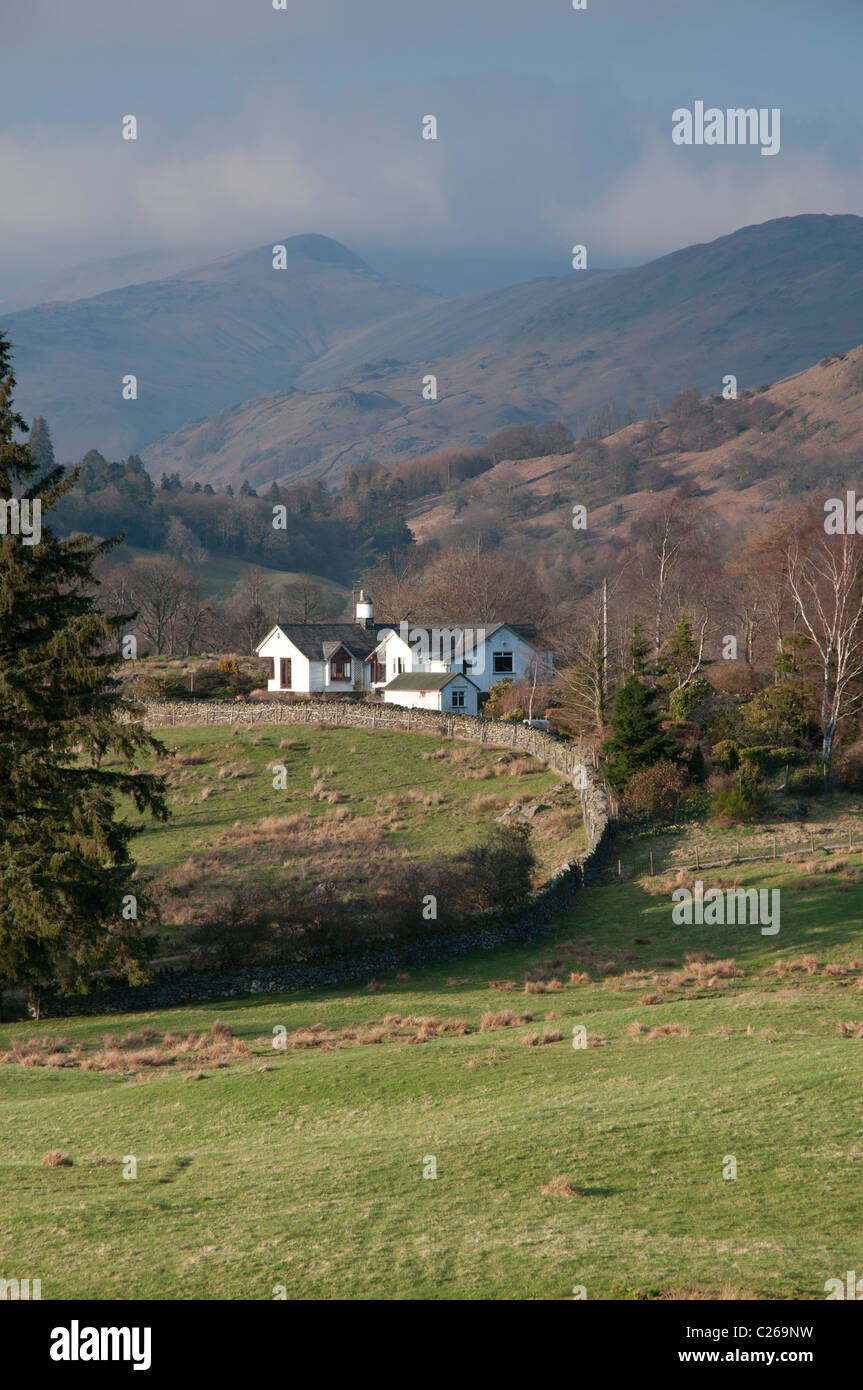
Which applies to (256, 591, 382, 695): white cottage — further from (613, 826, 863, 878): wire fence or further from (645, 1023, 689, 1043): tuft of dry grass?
(645, 1023, 689, 1043): tuft of dry grass

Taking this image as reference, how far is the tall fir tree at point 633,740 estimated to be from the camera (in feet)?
158

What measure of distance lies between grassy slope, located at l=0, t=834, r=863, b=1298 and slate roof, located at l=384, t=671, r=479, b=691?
4982 cm

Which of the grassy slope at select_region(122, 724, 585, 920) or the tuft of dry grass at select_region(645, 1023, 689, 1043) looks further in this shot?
the grassy slope at select_region(122, 724, 585, 920)

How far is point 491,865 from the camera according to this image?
34844 mm

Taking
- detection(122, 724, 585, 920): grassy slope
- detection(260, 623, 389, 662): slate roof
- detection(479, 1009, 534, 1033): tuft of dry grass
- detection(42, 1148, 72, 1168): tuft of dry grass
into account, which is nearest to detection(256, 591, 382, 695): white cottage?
detection(260, 623, 389, 662): slate roof

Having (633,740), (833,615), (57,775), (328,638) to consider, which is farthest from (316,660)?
(57,775)

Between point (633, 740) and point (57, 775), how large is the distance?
26.8 m

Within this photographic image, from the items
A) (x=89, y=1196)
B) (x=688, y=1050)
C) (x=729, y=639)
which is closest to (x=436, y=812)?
(x=729, y=639)

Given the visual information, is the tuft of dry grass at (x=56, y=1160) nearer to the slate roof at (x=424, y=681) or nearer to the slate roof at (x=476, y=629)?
the slate roof at (x=424, y=681)

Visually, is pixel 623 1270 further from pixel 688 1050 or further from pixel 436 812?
pixel 436 812

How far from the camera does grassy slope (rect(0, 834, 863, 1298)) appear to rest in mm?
10734

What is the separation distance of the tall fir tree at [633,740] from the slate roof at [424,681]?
80.1ft

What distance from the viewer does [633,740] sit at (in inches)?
1925

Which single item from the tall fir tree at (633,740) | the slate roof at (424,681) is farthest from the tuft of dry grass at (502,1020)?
the slate roof at (424,681)
